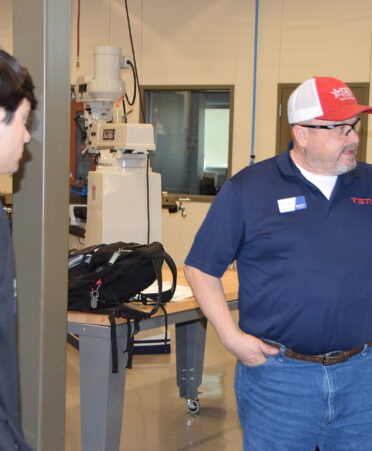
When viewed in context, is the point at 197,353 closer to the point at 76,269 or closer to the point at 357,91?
the point at 76,269

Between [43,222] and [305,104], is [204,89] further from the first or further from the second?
[43,222]

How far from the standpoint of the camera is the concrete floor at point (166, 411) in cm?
312

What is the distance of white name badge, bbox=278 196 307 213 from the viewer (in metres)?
1.76

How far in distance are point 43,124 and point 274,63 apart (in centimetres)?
513

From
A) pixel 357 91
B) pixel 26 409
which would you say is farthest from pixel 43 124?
pixel 357 91

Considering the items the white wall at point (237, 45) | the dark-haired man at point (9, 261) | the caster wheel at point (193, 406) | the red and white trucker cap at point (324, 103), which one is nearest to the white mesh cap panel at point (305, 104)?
the red and white trucker cap at point (324, 103)

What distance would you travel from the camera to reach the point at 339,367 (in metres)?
1.70

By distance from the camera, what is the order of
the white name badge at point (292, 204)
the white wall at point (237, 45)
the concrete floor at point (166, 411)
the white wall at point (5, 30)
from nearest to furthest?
the white name badge at point (292, 204) → the concrete floor at point (166, 411) → the white wall at point (237, 45) → the white wall at point (5, 30)

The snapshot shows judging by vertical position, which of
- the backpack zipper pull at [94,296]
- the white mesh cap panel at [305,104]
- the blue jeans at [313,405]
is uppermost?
the white mesh cap panel at [305,104]

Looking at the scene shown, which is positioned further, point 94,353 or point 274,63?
point 274,63

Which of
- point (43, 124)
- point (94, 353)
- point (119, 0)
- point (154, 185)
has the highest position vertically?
point (119, 0)

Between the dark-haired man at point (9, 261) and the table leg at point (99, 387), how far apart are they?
1.19m

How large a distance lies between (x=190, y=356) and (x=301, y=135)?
1.97 metres

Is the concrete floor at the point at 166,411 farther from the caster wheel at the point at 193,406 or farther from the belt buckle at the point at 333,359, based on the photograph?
the belt buckle at the point at 333,359
